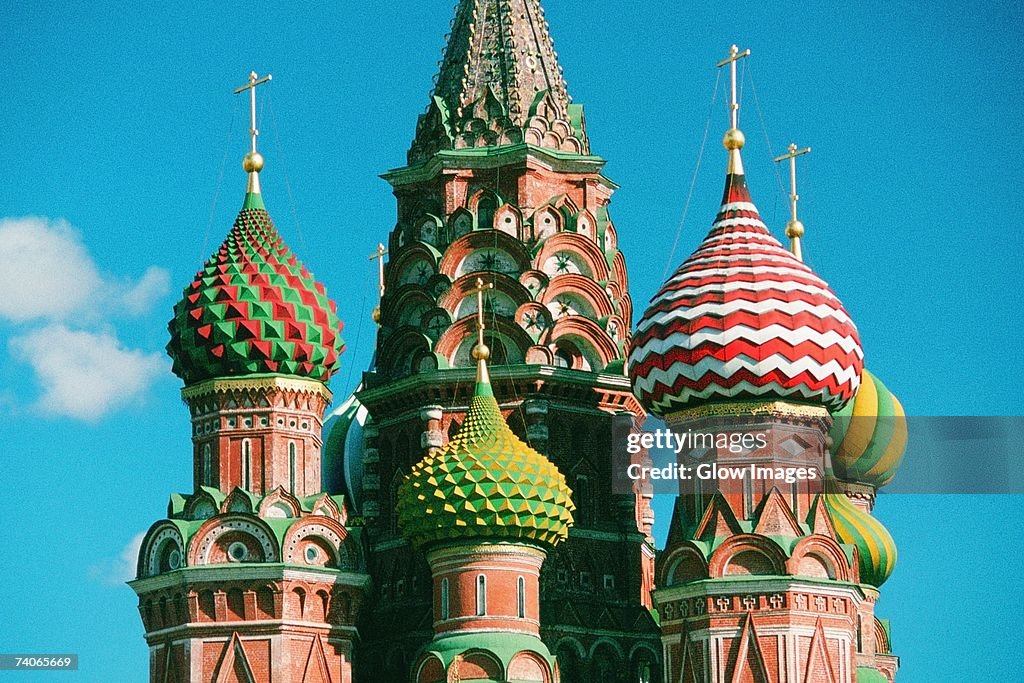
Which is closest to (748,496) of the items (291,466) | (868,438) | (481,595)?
(481,595)

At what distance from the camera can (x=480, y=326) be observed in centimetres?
4747

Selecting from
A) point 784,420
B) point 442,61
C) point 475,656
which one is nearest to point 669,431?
point 784,420

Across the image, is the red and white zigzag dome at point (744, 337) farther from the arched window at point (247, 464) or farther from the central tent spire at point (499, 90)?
the arched window at point (247, 464)

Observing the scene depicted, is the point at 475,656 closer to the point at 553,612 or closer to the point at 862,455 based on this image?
the point at 553,612

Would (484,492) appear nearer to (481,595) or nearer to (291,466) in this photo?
(481,595)

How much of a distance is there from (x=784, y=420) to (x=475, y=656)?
584 cm

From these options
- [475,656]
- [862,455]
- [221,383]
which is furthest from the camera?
[862,455]

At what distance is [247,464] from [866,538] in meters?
10.8

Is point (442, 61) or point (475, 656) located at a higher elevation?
point (442, 61)

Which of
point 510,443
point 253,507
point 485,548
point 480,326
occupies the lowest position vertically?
point 485,548

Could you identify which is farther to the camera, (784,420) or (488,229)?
(488,229)

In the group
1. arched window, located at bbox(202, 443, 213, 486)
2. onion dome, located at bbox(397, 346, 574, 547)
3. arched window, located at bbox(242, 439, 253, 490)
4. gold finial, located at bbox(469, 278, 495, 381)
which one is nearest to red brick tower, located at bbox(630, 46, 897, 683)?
onion dome, located at bbox(397, 346, 574, 547)

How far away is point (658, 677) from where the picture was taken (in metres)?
47.6

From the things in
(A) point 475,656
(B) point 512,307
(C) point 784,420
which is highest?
(B) point 512,307
